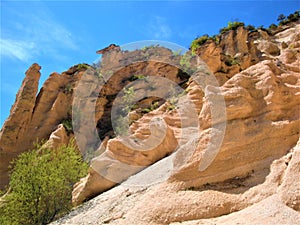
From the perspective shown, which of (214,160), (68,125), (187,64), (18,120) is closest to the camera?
(214,160)

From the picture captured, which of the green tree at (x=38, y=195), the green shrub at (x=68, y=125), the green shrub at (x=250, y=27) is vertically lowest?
the green tree at (x=38, y=195)

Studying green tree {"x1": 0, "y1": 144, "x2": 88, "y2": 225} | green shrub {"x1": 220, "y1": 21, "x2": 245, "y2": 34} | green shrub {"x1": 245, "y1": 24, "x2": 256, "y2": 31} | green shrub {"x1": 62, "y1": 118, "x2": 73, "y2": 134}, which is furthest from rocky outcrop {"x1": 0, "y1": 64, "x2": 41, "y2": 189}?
green shrub {"x1": 245, "y1": 24, "x2": 256, "y2": 31}

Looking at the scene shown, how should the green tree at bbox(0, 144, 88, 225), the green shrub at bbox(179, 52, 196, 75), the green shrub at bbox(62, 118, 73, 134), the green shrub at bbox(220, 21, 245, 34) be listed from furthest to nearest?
1. the green shrub at bbox(220, 21, 245, 34)
2. the green shrub at bbox(179, 52, 196, 75)
3. the green shrub at bbox(62, 118, 73, 134)
4. the green tree at bbox(0, 144, 88, 225)

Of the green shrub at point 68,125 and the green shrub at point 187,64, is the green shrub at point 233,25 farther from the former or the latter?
the green shrub at point 68,125

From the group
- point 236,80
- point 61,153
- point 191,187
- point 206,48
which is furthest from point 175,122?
point 206,48

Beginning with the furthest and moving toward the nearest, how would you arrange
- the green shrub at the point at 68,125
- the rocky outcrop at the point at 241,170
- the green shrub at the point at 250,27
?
the green shrub at the point at 250,27 < the green shrub at the point at 68,125 < the rocky outcrop at the point at 241,170

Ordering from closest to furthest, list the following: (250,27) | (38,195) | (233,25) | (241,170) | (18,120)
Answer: (241,170)
(38,195)
(18,120)
(233,25)
(250,27)

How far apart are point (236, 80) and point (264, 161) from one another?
3282 mm

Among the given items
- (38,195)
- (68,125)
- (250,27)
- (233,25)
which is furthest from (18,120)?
(250,27)

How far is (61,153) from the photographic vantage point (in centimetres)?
1944

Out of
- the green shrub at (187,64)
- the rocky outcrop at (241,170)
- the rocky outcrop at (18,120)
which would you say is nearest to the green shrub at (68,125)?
the rocky outcrop at (18,120)

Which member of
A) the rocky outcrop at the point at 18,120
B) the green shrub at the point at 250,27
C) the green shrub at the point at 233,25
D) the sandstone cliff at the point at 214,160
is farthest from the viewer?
the green shrub at the point at 250,27

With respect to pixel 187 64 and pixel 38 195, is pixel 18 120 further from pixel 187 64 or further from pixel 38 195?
pixel 38 195

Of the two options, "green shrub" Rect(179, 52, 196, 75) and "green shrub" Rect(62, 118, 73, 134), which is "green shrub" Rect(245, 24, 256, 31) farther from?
"green shrub" Rect(62, 118, 73, 134)
